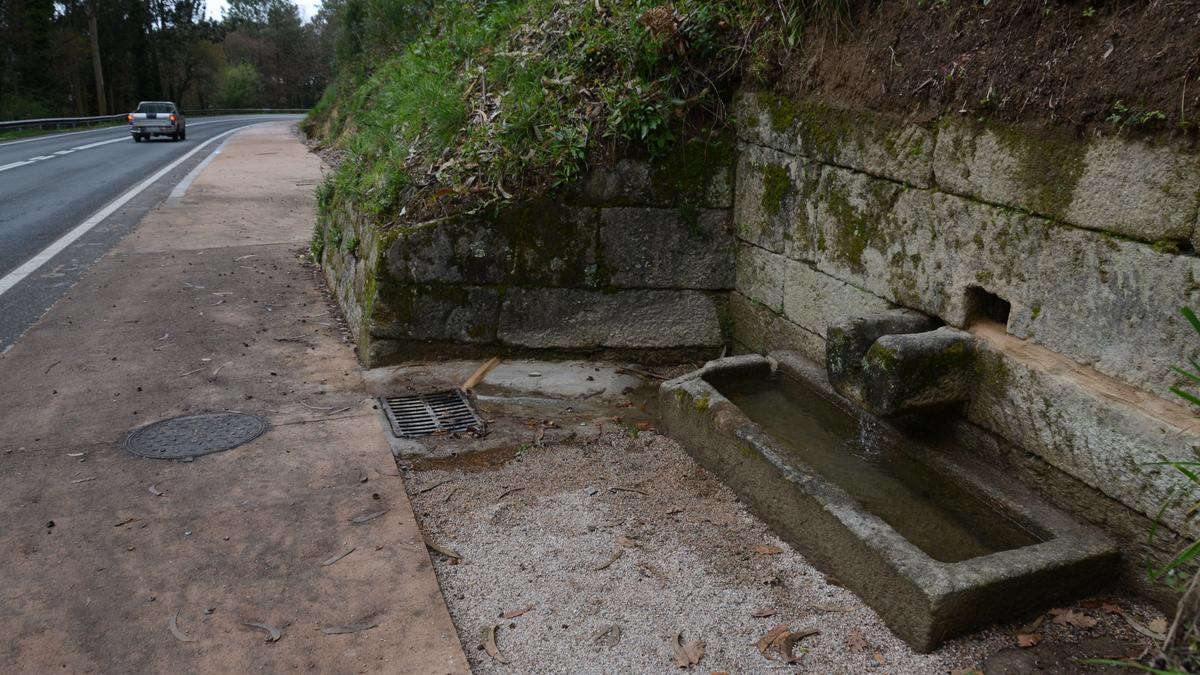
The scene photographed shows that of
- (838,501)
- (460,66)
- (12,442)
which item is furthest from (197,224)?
(838,501)

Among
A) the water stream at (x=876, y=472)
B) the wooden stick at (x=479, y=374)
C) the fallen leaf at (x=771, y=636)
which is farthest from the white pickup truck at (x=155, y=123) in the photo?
the fallen leaf at (x=771, y=636)

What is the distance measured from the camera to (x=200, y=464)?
13.4 feet

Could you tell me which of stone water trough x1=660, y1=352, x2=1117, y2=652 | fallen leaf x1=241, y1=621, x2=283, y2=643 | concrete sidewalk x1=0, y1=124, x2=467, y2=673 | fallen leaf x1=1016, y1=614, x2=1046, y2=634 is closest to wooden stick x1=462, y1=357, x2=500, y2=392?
concrete sidewalk x1=0, y1=124, x2=467, y2=673

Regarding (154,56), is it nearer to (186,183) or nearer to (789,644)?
(186,183)

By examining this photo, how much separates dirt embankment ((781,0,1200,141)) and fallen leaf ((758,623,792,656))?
2.07 metres

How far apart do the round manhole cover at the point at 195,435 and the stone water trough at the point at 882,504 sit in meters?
2.27

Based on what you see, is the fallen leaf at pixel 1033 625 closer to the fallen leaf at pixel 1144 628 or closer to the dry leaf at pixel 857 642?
the fallen leaf at pixel 1144 628

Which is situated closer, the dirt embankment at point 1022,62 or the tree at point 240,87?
the dirt embankment at point 1022,62

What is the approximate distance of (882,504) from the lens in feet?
11.3

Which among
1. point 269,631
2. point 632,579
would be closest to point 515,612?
point 632,579

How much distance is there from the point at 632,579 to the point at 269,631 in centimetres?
132

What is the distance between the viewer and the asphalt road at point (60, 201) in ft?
24.0

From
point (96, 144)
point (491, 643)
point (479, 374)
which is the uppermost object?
point (96, 144)

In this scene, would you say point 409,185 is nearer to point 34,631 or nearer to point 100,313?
point 100,313
